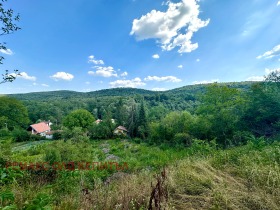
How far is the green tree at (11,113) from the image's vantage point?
37812 mm

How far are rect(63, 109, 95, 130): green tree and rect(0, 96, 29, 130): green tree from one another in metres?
11.0

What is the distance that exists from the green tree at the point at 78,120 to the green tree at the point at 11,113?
11.0 metres

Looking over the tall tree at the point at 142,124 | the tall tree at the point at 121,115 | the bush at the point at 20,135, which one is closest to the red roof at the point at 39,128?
the bush at the point at 20,135

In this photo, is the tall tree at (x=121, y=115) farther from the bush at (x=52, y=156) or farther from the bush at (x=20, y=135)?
the bush at (x=52, y=156)

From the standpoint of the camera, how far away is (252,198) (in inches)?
98.9

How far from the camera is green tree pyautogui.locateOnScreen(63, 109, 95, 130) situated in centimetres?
3962

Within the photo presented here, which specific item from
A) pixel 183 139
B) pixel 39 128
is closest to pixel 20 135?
pixel 39 128

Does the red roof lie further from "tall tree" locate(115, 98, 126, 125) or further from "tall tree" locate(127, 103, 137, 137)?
"tall tree" locate(127, 103, 137, 137)

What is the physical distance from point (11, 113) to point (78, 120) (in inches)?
635

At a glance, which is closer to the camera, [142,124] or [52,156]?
[52,156]

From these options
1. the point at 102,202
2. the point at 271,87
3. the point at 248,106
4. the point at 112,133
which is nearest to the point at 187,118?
the point at 248,106

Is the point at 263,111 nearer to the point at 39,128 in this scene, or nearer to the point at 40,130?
the point at 40,130

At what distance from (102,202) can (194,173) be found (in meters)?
1.84

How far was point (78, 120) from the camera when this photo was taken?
131 feet
